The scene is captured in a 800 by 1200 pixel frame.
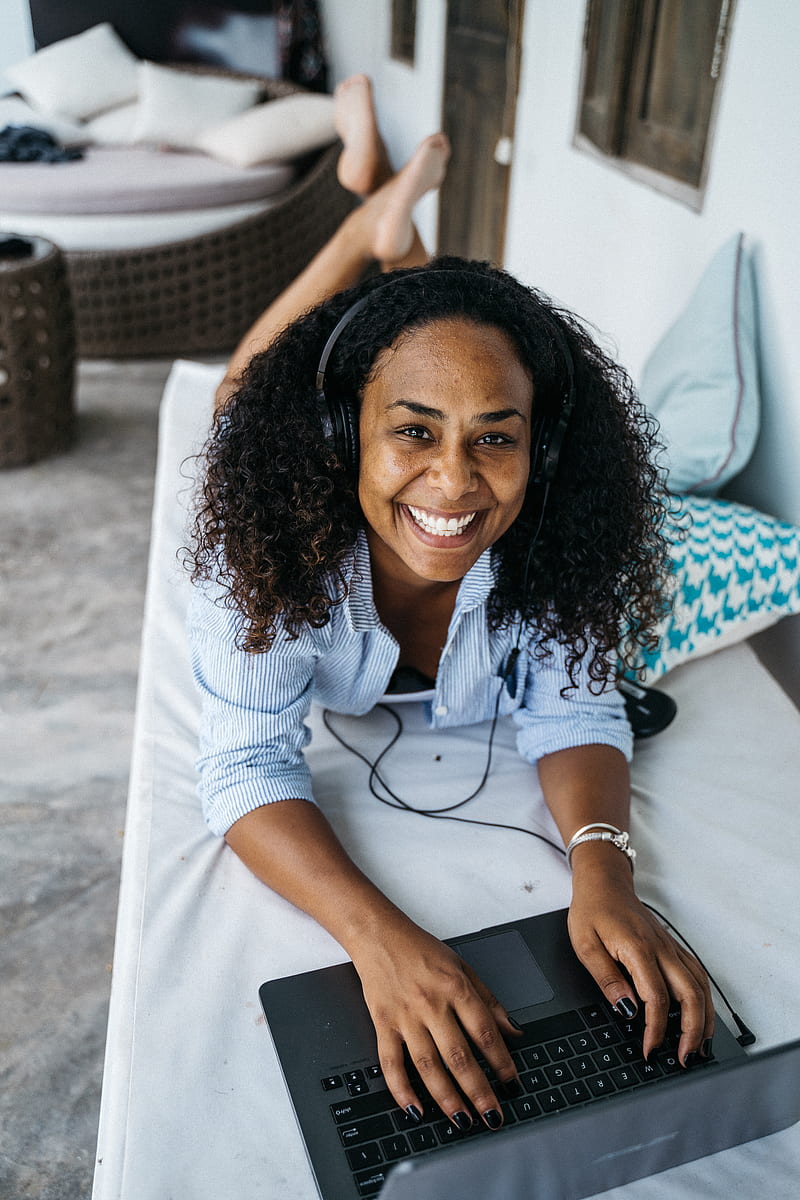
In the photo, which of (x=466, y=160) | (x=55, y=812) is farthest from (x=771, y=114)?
(x=466, y=160)

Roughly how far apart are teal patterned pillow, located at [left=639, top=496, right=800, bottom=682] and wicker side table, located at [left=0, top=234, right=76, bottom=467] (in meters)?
1.92

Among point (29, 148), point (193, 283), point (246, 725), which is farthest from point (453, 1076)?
point (29, 148)

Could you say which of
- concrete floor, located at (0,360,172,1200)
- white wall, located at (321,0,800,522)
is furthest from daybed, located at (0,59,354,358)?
white wall, located at (321,0,800,522)

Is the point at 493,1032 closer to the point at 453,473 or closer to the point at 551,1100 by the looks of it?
the point at 551,1100

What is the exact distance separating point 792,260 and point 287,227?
2.35 metres

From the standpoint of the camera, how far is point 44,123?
3865 mm

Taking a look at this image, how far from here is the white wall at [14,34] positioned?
14.2 feet

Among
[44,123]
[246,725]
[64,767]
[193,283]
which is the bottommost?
[64,767]

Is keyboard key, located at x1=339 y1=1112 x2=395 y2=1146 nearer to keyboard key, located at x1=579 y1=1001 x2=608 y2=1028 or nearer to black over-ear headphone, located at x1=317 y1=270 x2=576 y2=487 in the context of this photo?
keyboard key, located at x1=579 y1=1001 x2=608 y2=1028

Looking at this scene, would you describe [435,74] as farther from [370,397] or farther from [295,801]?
[295,801]

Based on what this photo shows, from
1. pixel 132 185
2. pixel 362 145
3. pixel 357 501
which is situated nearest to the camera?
pixel 357 501

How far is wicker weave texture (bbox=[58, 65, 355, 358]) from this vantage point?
10.6ft

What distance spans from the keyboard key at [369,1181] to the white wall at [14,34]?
16.0 ft

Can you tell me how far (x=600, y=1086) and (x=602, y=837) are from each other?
0.84 ft
